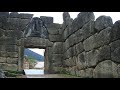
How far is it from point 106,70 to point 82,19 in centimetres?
259

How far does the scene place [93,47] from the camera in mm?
6238

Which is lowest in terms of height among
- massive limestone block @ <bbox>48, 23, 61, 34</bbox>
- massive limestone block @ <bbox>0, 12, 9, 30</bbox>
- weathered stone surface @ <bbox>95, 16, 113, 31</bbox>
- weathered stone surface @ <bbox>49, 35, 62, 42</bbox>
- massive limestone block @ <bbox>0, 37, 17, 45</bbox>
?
weathered stone surface @ <bbox>95, 16, 113, 31</bbox>

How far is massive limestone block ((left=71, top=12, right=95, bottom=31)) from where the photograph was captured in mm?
6800

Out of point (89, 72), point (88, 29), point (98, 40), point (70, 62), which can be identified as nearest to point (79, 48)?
point (88, 29)

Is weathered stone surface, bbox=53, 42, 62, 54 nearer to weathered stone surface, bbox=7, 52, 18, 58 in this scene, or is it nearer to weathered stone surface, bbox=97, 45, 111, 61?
weathered stone surface, bbox=7, 52, 18, 58

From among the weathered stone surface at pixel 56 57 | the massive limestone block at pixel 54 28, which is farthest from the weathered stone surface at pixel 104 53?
the massive limestone block at pixel 54 28

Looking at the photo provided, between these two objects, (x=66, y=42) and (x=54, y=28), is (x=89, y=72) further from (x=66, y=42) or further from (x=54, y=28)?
(x=54, y=28)

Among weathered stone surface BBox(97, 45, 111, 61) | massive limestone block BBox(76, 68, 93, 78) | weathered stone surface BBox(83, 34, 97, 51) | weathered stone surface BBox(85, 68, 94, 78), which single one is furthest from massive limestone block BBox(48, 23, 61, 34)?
weathered stone surface BBox(97, 45, 111, 61)

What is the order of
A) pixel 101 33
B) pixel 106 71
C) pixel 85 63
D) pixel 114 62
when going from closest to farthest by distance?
pixel 114 62
pixel 106 71
pixel 101 33
pixel 85 63

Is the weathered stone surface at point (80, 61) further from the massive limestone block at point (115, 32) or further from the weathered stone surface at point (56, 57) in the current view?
the weathered stone surface at point (56, 57)

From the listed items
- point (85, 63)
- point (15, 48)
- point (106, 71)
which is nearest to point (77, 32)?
point (85, 63)
